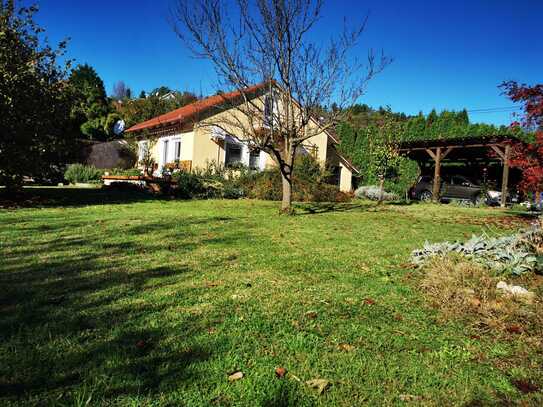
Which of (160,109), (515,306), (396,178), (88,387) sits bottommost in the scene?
(88,387)

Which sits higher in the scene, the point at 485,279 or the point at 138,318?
the point at 485,279

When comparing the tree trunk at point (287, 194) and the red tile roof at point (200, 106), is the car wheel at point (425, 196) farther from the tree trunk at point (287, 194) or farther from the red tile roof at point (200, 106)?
the tree trunk at point (287, 194)

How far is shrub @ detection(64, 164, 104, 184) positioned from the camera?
67.0ft

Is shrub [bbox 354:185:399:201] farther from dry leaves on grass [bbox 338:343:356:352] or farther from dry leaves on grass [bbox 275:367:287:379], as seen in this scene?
dry leaves on grass [bbox 275:367:287:379]

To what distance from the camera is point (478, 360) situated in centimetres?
245

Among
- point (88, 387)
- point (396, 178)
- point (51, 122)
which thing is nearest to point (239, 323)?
point (88, 387)

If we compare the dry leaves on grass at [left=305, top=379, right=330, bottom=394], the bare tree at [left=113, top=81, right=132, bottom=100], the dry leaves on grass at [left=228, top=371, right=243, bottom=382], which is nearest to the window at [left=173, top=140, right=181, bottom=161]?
the dry leaves on grass at [left=228, top=371, right=243, bottom=382]

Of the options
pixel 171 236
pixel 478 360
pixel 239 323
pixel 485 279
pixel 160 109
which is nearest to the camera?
pixel 478 360

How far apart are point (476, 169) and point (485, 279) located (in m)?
24.4

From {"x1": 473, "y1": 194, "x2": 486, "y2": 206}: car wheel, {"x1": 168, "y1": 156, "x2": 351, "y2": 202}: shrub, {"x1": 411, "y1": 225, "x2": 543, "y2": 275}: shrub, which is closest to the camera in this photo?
{"x1": 411, "y1": 225, "x2": 543, "y2": 275}: shrub

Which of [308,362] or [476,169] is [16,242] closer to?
[308,362]

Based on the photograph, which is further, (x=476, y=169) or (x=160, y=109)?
(x=160, y=109)

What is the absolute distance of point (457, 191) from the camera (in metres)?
19.8

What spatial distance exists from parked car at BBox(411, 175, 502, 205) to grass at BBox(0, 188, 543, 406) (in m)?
16.8
